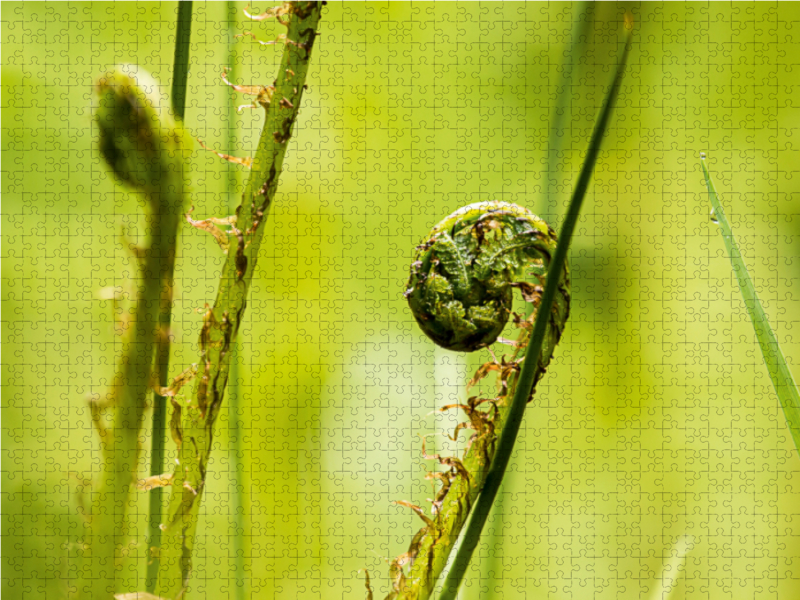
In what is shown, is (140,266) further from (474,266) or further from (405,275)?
(405,275)

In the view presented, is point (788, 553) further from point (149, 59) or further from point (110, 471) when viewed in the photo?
point (149, 59)

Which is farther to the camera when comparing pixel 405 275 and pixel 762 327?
pixel 405 275

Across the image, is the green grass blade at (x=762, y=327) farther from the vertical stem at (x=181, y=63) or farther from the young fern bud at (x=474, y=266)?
the vertical stem at (x=181, y=63)

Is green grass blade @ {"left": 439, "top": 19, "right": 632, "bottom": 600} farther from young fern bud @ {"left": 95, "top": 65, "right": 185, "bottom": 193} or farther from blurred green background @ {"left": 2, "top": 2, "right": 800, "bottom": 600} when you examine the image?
blurred green background @ {"left": 2, "top": 2, "right": 800, "bottom": 600}

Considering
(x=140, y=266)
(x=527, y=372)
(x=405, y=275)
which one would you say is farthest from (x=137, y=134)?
(x=405, y=275)

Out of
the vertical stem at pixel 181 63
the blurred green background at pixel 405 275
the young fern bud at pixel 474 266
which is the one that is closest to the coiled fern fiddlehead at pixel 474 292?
the young fern bud at pixel 474 266

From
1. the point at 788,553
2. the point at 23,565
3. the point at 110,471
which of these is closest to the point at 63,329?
the point at 23,565
